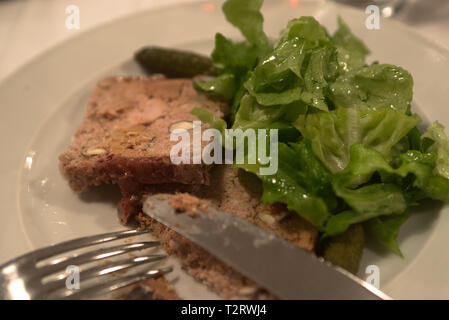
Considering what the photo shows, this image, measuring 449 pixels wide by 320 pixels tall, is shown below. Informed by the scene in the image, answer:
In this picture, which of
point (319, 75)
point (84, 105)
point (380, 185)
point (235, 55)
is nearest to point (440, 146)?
point (380, 185)

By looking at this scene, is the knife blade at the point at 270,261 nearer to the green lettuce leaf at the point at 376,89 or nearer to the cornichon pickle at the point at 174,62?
the green lettuce leaf at the point at 376,89

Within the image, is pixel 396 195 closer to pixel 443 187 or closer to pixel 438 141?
pixel 443 187

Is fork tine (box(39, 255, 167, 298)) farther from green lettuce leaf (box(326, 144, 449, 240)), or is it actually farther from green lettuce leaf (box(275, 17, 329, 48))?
green lettuce leaf (box(275, 17, 329, 48))

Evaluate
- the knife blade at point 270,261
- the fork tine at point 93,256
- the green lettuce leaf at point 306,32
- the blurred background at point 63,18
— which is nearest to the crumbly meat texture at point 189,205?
the knife blade at point 270,261

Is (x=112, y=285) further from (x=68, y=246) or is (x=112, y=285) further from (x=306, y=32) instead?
(x=306, y=32)

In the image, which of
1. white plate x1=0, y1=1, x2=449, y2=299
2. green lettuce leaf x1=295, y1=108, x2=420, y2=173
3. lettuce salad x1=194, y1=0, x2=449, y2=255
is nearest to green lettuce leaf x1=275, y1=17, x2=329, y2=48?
lettuce salad x1=194, y1=0, x2=449, y2=255
